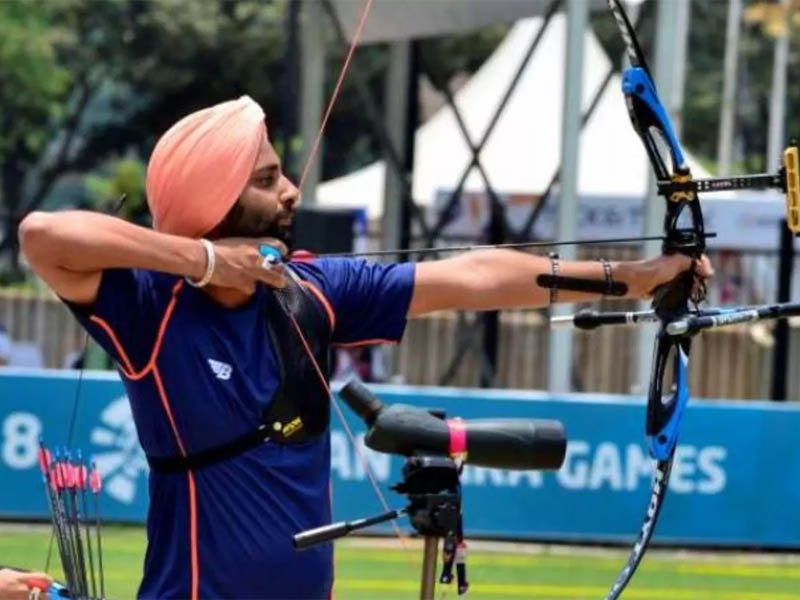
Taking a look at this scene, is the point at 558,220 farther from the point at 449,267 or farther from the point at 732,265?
the point at 449,267

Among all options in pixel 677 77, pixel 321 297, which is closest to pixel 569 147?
pixel 677 77

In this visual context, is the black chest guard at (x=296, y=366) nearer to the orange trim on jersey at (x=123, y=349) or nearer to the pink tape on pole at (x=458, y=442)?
the orange trim on jersey at (x=123, y=349)

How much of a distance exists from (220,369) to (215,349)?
0.12 feet

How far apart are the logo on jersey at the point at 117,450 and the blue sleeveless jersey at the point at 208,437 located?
7.34 m

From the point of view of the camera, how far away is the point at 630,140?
819 inches

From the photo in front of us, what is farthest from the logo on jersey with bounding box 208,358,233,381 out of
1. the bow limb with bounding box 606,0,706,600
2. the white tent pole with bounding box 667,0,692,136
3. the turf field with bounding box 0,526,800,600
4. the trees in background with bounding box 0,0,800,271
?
the trees in background with bounding box 0,0,800,271

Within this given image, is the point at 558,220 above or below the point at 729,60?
below

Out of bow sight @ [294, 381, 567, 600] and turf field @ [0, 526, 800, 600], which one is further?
turf field @ [0, 526, 800, 600]

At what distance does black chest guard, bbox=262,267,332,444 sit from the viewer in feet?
11.6

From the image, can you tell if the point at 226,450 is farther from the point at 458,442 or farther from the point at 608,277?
the point at 608,277

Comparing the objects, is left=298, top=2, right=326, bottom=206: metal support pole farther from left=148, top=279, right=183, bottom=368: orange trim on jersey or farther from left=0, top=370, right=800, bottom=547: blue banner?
left=148, top=279, right=183, bottom=368: orange trim on jersey

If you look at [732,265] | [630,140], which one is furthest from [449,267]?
[630,140]

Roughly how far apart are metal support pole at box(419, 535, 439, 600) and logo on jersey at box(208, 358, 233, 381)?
57cm

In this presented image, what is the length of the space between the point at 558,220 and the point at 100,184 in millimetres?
27344
